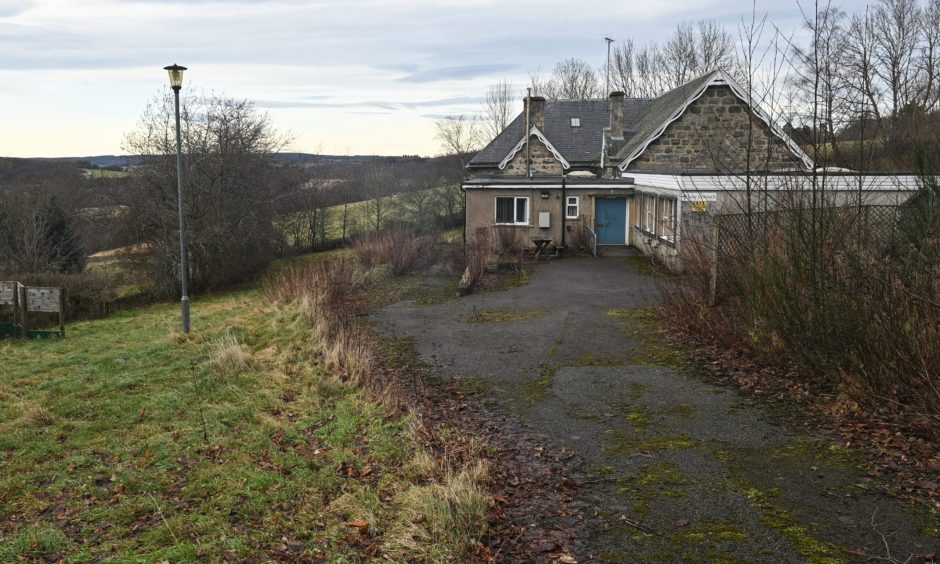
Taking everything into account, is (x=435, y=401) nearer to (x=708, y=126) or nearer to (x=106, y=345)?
(x=106, y=345)

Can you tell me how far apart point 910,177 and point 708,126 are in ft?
26.7

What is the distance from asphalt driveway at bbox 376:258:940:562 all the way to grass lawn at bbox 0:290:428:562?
1801 millimetres

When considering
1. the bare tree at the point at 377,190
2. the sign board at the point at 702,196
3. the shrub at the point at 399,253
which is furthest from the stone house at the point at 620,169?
the bare tree at the point at 377,190

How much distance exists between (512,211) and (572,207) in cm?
237

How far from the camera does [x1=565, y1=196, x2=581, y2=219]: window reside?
89.8 feet

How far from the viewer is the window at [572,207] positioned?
89.8 feet

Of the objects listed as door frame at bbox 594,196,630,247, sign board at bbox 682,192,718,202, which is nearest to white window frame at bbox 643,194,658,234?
door frame at bbox 594,196,630,247

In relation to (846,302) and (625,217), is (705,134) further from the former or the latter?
(846,302)

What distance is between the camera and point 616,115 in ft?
106

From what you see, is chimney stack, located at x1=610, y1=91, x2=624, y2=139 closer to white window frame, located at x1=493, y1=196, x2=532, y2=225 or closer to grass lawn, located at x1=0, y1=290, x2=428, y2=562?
white window frame, located at x1=493, y1=196, x2=532, y2=225

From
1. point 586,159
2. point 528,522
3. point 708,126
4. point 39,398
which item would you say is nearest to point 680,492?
point 528,522

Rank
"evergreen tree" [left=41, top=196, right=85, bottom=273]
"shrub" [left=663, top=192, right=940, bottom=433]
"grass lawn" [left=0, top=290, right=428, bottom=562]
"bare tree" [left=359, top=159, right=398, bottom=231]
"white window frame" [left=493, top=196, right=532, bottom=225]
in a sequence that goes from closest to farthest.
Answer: "grass lawn" [left=0, top=290, right=428, bottom=562], "shrub" [left=663, top=192, right=940, bottom=433], "white window frame" [left=493, top=196, right=532, bottom=225], "evergreen tree" [left=41, top=196, right=85, bottom=273], "bare tree" [left=359, top=159, right=398, bottom=231]

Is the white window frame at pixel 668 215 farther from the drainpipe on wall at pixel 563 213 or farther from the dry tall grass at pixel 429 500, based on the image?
the dry tall grass at pixel 429 500

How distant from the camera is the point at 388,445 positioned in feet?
25.1
